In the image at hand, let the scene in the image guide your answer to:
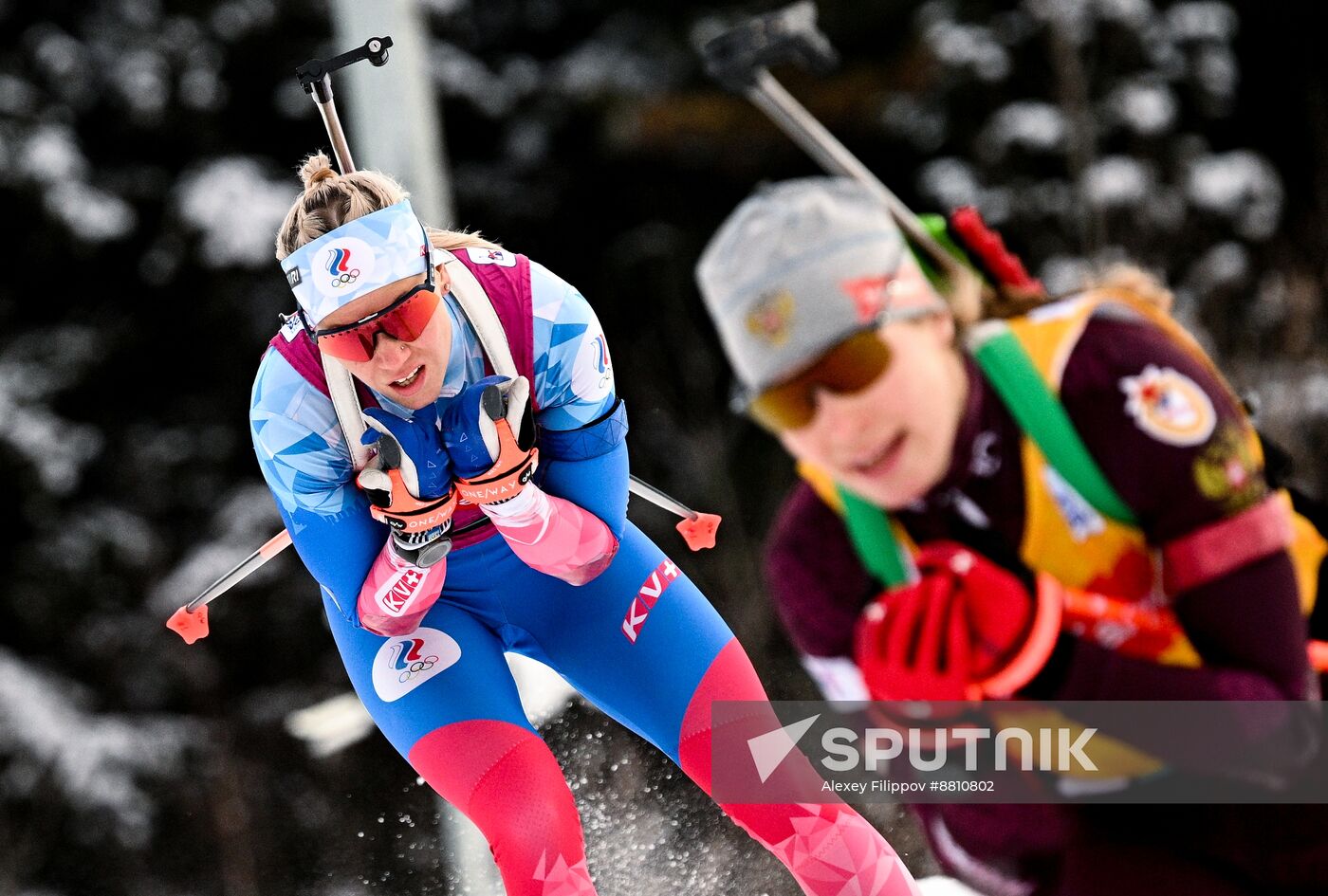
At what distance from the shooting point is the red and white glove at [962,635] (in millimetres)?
1776

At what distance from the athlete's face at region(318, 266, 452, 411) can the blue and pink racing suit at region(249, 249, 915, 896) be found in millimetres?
48

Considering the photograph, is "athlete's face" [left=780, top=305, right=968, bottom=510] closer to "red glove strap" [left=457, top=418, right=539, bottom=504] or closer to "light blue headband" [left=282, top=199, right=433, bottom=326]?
"red glove strap" [left=457, top=418, right=539, bottom=504]

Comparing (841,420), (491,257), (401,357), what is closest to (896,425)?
(841,420)

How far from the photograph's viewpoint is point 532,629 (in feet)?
8.98

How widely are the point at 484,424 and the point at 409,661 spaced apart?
520 millimetres

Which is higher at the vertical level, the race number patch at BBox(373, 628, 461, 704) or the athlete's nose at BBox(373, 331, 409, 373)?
the athlete's nose at BBox(373, 331, 409, 373)

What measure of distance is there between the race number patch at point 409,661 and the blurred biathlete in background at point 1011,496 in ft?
2.31

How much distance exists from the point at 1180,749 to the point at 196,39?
27.4 ft

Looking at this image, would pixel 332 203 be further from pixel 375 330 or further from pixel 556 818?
pixel 556 818

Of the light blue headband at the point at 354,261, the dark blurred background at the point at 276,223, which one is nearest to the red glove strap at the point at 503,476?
the light blue headband at the point at 354,261

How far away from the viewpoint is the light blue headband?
226 cm
